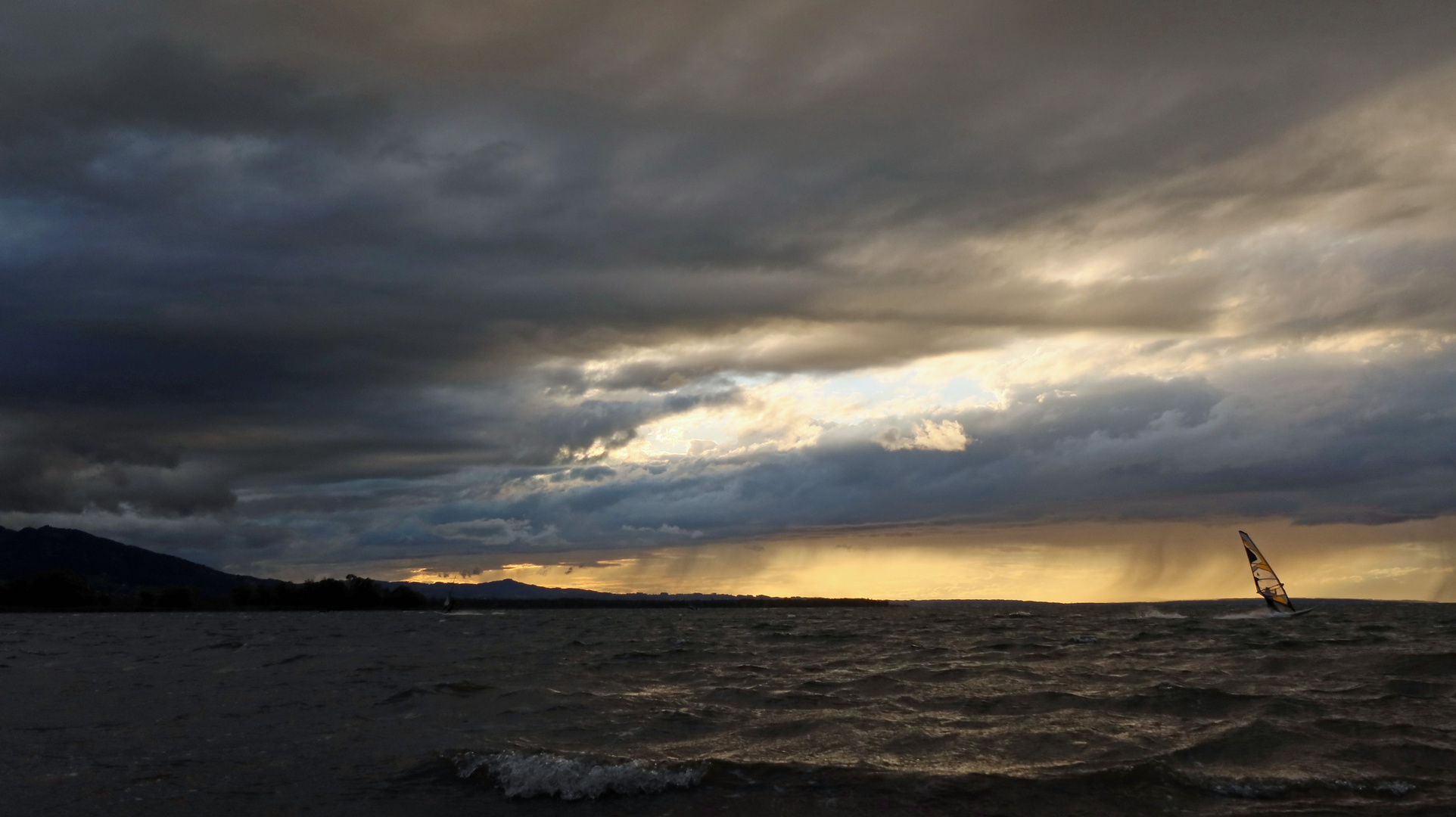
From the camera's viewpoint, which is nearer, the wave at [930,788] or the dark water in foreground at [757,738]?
the wave at [930,788]

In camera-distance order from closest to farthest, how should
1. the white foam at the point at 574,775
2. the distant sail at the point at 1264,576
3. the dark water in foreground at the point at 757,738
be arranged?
the dark water in foreground at the point at 757,738 → the white foam at the point at 574,775 → the distant sail at the point at 1264,576

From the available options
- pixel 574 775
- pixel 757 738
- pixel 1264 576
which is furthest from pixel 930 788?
pixel 1264 576

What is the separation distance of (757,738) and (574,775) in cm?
606

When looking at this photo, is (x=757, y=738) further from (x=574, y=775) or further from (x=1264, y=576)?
(x=1264, y=576)

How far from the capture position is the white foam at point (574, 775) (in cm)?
1848

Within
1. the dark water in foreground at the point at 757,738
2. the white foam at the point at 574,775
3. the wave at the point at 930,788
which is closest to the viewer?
the wave at the point at 930,788

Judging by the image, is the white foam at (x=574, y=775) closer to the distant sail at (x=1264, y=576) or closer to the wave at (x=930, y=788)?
the wave at (x=930, y=788)

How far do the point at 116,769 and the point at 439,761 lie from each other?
722cm

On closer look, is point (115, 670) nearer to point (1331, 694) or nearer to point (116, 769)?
point (116, 769)

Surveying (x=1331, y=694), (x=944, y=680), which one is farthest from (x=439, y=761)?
(x=1331, y=694)

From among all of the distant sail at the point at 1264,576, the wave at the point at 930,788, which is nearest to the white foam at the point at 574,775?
the wave at the point at 930,788

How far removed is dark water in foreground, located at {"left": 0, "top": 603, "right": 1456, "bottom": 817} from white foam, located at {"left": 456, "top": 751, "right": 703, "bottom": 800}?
0.08 m

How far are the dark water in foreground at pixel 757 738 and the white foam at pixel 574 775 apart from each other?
0.08 metres

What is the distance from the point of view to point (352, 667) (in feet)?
151
